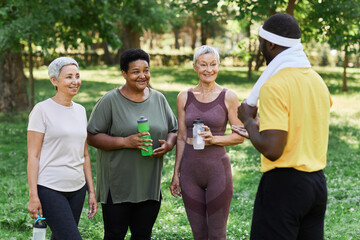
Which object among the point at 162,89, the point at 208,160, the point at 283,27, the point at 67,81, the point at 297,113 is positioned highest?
the point at 283,27

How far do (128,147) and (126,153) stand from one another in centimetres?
10

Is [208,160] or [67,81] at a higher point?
[67,81]

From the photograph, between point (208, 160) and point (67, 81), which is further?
point (208, 160)

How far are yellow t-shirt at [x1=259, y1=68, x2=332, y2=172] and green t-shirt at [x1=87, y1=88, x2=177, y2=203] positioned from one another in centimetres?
149

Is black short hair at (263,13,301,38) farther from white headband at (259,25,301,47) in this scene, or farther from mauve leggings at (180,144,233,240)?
mauve leggings at (180,144,233,240)

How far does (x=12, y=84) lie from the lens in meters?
15.3

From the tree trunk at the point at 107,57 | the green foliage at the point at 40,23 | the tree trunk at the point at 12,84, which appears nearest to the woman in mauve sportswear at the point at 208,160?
the green foliage at the point at 40,23

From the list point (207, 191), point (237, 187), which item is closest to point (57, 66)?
point (207, 191)

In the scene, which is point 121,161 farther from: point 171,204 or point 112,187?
point 171,204

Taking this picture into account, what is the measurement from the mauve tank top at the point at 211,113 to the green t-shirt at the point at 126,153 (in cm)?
24

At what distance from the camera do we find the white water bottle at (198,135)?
4.04 m

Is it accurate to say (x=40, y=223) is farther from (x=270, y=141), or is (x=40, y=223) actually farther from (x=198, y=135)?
(x=270, y=141)

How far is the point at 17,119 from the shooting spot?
1466cm

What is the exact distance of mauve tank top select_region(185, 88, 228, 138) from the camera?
4.23 meters
